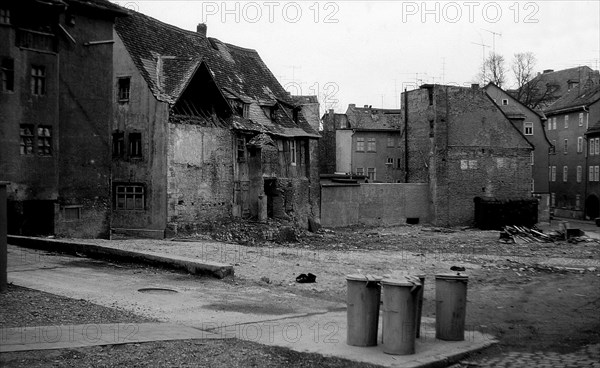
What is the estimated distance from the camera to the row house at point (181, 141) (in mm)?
32750

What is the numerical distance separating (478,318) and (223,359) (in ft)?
20.1

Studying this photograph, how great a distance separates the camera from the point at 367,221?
4897cm

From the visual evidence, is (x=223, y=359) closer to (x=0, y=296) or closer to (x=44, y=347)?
(x=44, y=347)

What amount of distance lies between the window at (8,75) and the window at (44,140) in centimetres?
191

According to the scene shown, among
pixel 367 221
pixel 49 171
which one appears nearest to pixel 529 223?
pixel 367 221

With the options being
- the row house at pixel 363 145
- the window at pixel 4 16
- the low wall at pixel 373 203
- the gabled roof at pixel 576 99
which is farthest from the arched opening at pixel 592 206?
the window at pixel 4 16

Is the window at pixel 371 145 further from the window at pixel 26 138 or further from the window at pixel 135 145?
the window at pixel 26 138

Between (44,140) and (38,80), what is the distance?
2378 millimetres

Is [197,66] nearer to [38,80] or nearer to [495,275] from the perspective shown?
[38,80]

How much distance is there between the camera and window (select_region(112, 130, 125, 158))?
33.8 m

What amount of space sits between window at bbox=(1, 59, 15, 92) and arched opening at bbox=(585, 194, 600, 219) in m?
52.8

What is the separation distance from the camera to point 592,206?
209ft

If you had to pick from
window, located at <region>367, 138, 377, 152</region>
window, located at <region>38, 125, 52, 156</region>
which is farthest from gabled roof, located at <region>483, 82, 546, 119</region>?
window, located at <region>38, 125, 52, 156</region>

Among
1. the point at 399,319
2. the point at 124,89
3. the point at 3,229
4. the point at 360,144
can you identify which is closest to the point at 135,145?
the point at 124,89
